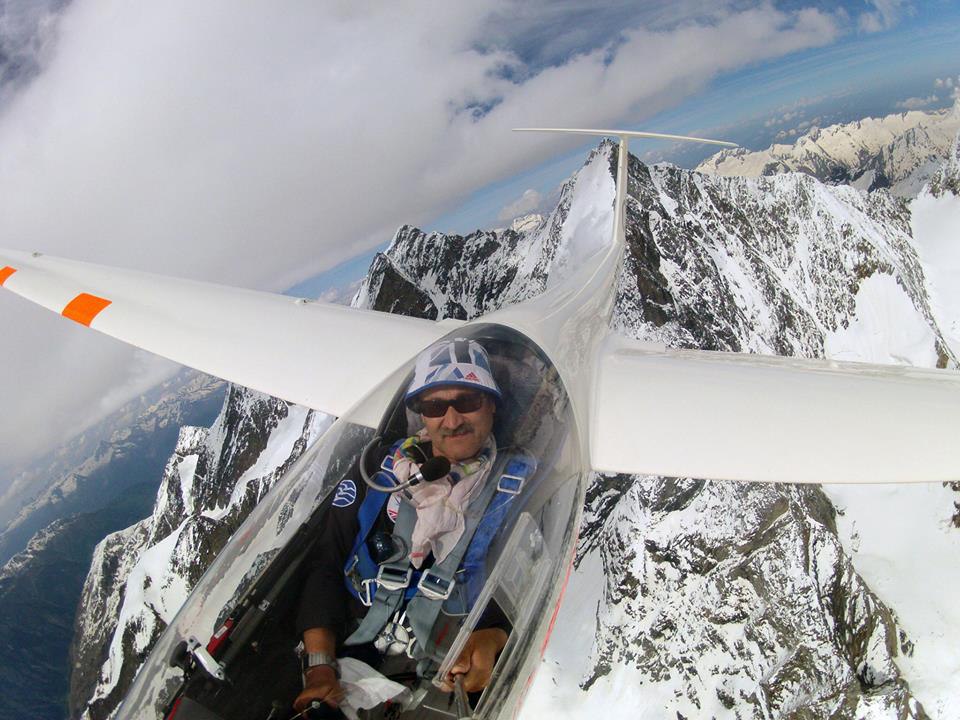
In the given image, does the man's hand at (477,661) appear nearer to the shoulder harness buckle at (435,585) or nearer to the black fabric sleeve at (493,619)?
the black fabric sleeve at (493,619)

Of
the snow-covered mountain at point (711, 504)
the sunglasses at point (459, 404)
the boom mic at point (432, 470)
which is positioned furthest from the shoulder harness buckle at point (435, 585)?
the snow-covered mountain at point (711, 504)

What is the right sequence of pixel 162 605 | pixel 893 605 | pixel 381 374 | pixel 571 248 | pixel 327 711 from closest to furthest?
1. pixel 327 711
2. pixel 381 374
3. pixel 893 605
4. pixel 571 248
5. pixel 162 605

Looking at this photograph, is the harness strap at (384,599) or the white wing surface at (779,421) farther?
the white wing surface at (779,421)

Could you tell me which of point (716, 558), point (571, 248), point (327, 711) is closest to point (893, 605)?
point (716, 558)

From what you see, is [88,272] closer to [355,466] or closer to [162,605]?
[355,466]

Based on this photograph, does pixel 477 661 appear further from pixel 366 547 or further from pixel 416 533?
pixel 366 547

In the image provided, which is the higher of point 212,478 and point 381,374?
point 381,374

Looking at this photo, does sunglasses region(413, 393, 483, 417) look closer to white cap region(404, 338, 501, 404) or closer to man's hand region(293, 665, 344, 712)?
white cap region(404, 338, 501, 404)

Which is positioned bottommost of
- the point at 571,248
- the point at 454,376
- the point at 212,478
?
the point at 212,478

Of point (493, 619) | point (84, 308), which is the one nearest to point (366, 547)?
point (493, 619)
